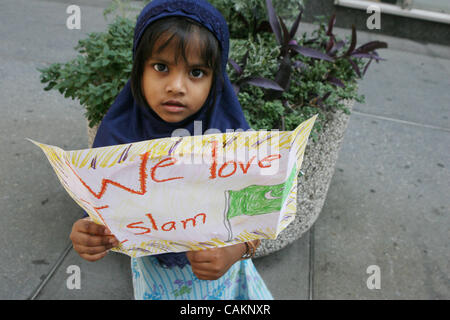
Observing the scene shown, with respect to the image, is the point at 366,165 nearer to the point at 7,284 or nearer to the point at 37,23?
the point at 7,284

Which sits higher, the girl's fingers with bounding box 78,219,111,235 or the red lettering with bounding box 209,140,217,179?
the red lettering with bounding box 209,140,217,179

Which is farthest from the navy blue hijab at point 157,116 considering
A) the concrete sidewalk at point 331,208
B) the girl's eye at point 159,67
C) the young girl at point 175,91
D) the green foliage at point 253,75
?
the concrete sidewalk at point 331,208

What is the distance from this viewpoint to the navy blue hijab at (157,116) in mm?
1136

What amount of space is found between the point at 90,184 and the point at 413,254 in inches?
94.9

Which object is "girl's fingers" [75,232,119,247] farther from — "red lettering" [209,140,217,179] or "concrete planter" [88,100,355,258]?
"concrete planter" [88,100,355,258]

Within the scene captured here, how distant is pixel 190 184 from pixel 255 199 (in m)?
0.16

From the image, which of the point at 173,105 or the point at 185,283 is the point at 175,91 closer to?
the point at 173,105

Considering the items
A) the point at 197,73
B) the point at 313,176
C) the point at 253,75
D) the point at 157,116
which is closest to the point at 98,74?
the point at 253,75

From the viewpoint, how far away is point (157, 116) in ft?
4.06

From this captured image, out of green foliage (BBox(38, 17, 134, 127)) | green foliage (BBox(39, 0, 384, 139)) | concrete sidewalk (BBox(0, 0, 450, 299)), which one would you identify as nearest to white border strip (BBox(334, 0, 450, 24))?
concrete sidewalk (BBox(0, 0, 450, 299))

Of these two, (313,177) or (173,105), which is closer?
(173,105)

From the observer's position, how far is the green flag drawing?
2.98 feet

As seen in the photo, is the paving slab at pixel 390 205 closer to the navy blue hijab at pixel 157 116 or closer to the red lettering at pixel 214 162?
the navy blue hijab at pixel 157 116

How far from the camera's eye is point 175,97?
3.59 ft
